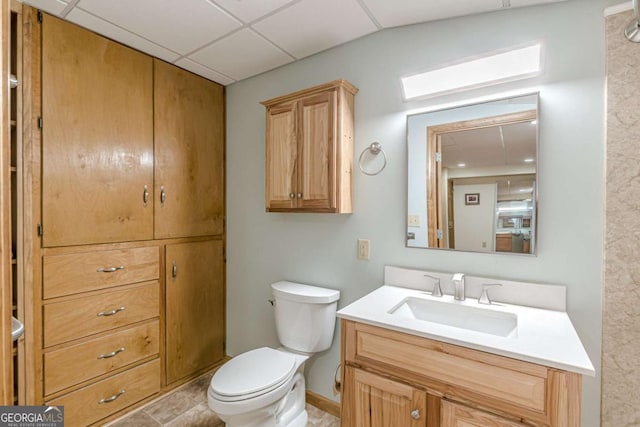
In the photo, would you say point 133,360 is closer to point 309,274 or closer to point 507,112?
point 309,274

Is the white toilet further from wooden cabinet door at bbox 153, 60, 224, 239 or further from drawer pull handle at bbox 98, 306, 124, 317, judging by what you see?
wooden cabinet door at bbox 153, 60, 224, 239

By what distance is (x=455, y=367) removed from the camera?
1104mm

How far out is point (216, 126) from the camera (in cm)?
256

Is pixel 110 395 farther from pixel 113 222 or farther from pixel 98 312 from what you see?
pixel 113 222

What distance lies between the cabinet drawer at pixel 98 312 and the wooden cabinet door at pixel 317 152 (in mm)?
1248

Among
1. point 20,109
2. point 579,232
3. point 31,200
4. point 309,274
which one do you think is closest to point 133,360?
point 31,200

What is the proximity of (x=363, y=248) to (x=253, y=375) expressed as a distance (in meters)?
0.92

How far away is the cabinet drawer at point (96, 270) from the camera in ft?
5.47

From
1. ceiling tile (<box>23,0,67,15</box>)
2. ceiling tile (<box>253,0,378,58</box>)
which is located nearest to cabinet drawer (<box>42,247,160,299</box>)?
ceiling tile (<box>23,0,67,15</box>)

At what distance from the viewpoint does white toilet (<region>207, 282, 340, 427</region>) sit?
1479mm

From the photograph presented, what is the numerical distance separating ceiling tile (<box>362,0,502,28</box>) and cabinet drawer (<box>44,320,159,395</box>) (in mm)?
2386

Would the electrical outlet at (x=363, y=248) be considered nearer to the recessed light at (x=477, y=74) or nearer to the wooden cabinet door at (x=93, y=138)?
the recessed light at (x=477, y=74)

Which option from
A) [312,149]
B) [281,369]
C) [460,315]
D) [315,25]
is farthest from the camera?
[312,149]

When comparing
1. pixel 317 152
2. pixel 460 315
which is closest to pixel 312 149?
pixel 317 152
